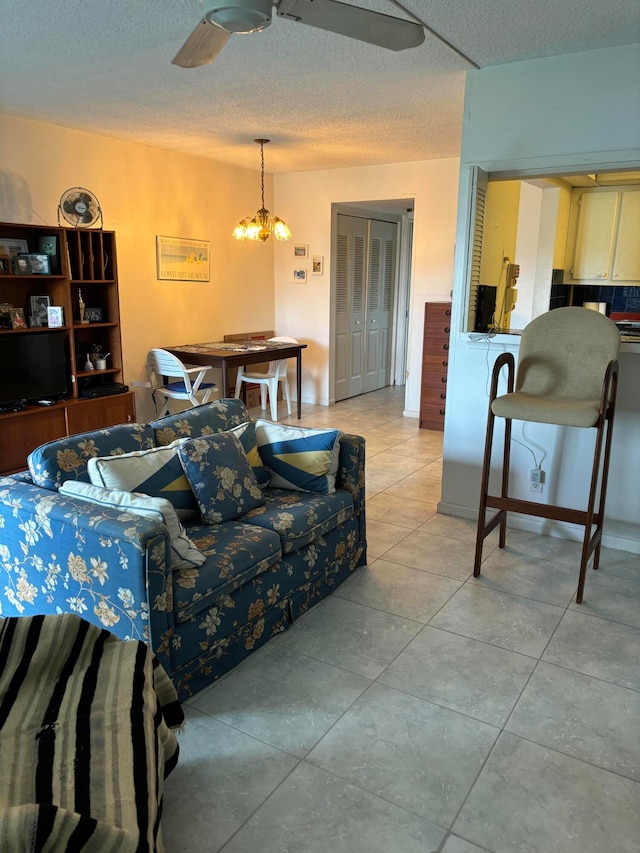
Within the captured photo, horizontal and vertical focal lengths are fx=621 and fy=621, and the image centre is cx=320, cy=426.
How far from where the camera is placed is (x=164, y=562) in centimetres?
192

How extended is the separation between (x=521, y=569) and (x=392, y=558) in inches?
25.3

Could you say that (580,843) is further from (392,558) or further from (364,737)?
(392,558)

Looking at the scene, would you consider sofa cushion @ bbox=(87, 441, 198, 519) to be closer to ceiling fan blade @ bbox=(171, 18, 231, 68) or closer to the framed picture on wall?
ceiling fan blade @ bbox=(171, 18, 231, 68)

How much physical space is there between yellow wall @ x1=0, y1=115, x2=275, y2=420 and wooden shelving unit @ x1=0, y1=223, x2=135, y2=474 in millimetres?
346

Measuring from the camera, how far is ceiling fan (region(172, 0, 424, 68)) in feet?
6.19

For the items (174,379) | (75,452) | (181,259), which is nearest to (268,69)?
(75,452)

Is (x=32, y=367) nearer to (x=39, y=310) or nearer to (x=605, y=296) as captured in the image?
(x=39, y=310)

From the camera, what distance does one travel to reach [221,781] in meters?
1.79

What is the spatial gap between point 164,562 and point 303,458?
1.08 m

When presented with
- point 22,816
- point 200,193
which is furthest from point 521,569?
point 200,193

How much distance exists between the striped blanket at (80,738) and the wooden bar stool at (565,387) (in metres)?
1.88

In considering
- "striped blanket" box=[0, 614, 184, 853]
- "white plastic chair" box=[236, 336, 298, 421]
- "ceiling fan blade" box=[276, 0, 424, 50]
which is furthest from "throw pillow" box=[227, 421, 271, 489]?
"white plastic chair" box=[236, 336, 298, 421]

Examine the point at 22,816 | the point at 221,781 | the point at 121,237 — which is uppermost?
the point at 121,237

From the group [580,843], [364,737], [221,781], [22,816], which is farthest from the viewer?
[364,737]
